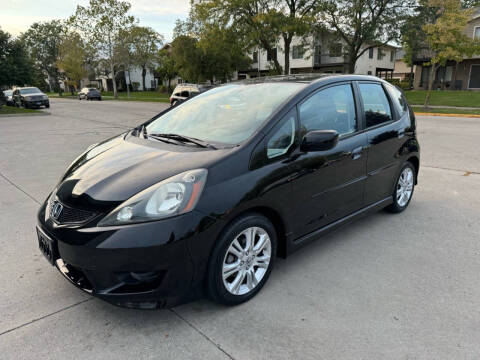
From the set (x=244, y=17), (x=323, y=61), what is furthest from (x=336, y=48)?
(x=323, y=61)

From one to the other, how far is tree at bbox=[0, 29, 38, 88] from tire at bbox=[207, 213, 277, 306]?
23.0 meters

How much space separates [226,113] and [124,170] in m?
1.11

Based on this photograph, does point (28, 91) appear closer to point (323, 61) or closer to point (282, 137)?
point (282, 137)

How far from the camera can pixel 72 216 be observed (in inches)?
96.7

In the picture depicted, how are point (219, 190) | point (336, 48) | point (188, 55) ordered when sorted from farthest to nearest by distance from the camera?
point (188, 55) → point (336, 48) → point (219, 190)

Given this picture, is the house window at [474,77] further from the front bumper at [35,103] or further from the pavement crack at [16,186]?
the pavement crack at [16,186]

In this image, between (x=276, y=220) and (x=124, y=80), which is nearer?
(x=276, y=220)

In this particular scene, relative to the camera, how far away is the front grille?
2.37m

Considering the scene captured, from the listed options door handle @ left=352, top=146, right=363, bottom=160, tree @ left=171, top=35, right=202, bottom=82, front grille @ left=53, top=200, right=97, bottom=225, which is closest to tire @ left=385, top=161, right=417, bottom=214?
door handle @ left=352, top=146, right=363, bottom=160

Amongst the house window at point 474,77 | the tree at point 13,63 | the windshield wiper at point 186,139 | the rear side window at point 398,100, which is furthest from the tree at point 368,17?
the windshield wiper at point 186,139

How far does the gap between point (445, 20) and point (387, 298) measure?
18280 mm

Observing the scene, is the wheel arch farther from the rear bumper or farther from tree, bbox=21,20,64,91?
tree, bbox=21,20,64,91

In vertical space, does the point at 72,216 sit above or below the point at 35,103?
above

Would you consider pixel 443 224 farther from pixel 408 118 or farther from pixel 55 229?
pixel 55 229
